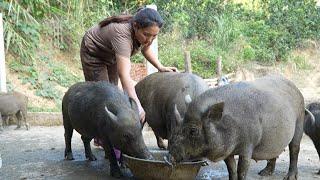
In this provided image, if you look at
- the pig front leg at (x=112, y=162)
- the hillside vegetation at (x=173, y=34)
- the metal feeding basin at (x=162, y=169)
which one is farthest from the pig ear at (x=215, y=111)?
the hillside vegetation at (x=173, y=34)

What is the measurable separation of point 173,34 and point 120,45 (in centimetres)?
1064

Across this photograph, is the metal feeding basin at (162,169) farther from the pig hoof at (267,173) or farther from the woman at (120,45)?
the pig hoof at (267,173)

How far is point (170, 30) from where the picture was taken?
53.3 ft

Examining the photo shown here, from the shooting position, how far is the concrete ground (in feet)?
18.9

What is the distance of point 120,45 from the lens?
18.4ft

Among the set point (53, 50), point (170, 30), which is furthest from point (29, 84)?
point (170, 30)

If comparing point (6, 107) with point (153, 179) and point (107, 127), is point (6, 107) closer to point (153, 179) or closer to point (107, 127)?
point (107, 127)

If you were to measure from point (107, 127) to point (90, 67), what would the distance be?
4.13 feet

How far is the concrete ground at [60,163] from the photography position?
577cm

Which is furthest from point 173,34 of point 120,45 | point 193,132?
point 193,132

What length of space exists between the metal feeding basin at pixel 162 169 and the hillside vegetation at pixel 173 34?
635 centimetres

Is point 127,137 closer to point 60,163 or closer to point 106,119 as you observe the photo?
point 106,119

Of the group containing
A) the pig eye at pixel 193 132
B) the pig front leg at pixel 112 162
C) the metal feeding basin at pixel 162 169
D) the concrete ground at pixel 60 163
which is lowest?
the concrete ground at pixel 60 163

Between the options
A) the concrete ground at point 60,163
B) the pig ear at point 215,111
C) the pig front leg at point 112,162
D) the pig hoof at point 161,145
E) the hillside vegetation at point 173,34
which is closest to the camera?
the pig ear at point 215,111
